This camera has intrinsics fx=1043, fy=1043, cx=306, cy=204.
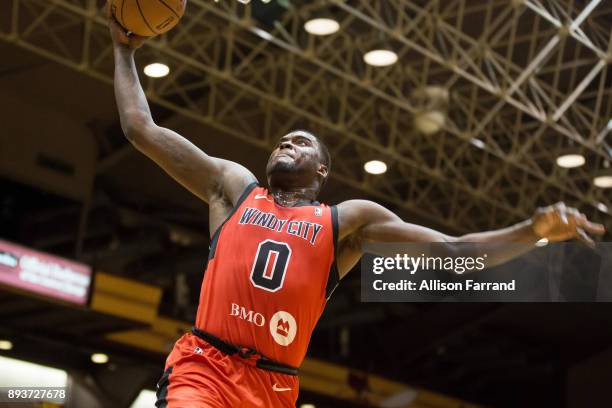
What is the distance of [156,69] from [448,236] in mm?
10662

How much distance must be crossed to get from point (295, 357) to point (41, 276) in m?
11.6

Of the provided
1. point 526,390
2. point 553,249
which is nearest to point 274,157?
point 553,249

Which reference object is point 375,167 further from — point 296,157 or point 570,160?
point 296,157

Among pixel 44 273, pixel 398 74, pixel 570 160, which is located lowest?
pixel 44 273

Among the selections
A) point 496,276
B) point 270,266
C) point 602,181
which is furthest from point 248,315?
point 602,181

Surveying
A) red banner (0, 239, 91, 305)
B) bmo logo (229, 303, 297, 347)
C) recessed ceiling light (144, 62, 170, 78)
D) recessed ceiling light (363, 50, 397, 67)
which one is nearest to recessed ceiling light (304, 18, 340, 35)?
recessed ceiling light (363, 50, 397, 67)

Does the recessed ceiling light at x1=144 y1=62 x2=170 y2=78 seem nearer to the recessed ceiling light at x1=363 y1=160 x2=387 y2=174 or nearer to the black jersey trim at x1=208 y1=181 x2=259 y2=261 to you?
the recessed ceiling light at x1=363 y1=160 x2=387 y2=174

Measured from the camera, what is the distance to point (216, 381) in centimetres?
423

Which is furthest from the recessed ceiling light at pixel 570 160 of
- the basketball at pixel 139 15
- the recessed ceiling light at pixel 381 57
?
the basketball at pixel 139 15

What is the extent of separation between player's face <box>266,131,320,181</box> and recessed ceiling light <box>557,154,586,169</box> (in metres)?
13.4

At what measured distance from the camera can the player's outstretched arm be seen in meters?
3.76

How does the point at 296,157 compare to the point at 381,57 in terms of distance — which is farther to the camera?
the point at 381,57

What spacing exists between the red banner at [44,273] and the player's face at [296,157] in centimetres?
1090

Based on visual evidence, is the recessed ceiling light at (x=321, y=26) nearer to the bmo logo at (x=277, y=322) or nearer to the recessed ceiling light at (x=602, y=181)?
the recessed ceiling light at (x=602, y=181)
